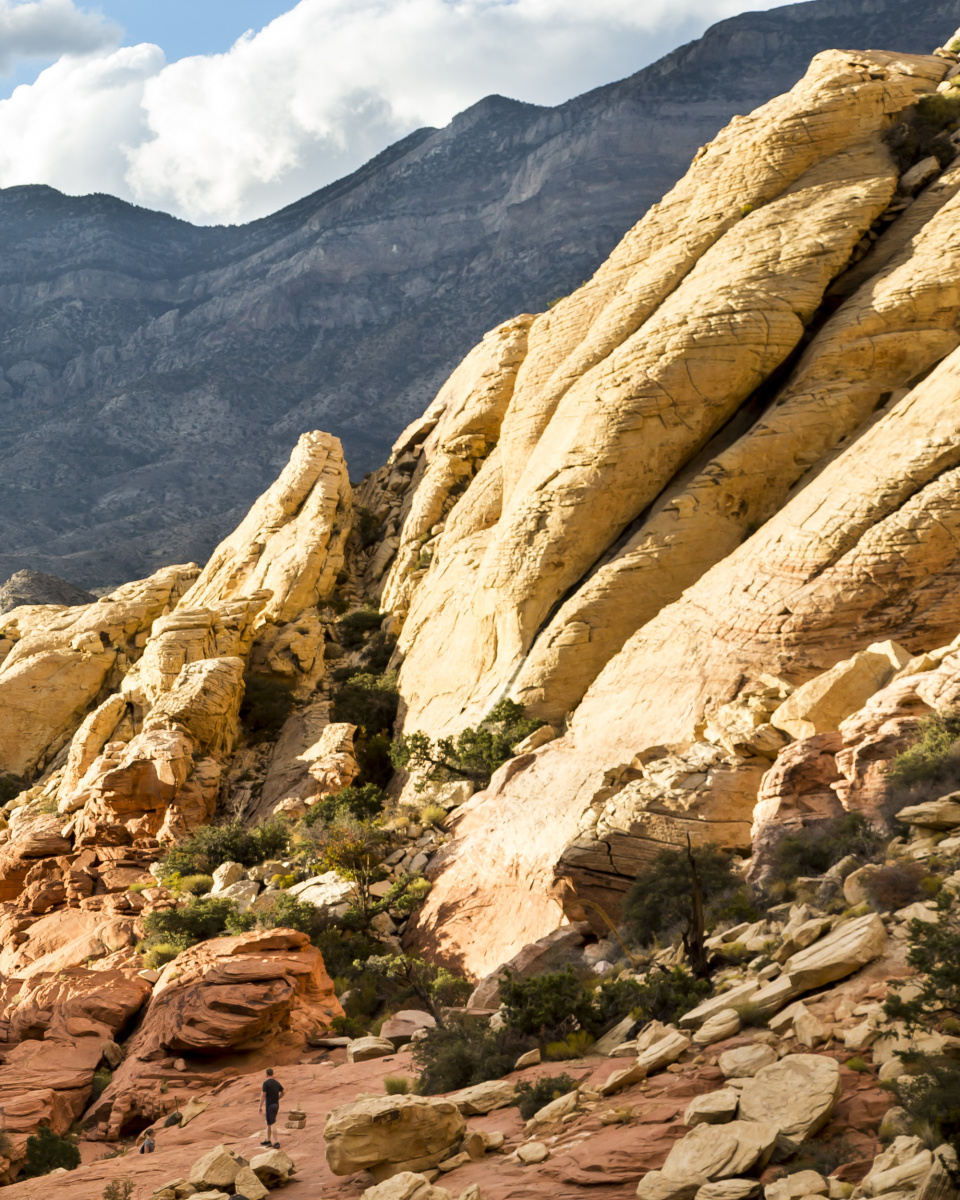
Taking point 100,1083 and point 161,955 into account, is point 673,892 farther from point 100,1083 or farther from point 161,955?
point 161,955

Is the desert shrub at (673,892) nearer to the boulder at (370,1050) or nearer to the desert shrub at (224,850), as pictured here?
the boulder at (370,1050)

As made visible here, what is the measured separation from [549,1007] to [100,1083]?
10.4 metres

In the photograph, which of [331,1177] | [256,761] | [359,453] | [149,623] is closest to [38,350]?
[359,453]

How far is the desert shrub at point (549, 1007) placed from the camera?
14664 millimetres

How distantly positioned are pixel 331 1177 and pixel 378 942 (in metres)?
12.3

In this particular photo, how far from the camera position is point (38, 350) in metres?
138

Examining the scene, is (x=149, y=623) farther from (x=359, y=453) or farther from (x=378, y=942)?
(x=359, y=453)

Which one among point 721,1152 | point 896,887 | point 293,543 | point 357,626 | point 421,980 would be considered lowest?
point 421,980

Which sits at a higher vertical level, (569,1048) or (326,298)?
(326,298)

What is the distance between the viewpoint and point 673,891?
17609 millimetres

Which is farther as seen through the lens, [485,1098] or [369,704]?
[369,704]

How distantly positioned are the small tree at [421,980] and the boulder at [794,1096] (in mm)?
10785

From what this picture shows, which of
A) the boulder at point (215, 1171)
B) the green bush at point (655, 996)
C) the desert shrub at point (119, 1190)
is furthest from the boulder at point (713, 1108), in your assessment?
the desert shrub at point (119, 1190)

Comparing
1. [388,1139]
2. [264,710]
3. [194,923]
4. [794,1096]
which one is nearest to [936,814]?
[794,1096]
